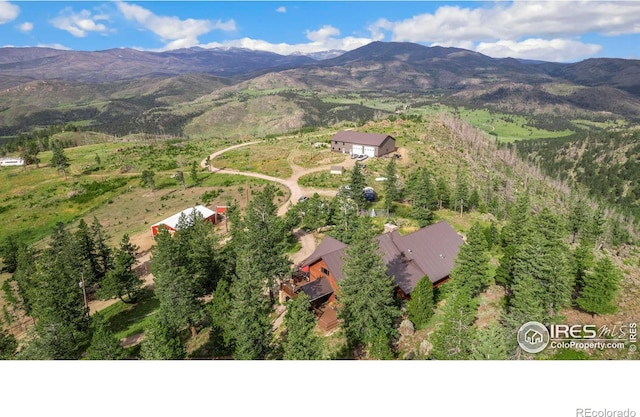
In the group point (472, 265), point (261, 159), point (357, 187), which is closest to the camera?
point (472, 265)

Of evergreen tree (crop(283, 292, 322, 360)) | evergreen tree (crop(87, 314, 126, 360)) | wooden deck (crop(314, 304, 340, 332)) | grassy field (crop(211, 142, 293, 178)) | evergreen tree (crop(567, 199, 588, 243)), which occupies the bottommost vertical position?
evergreen tree (crop(567, 199, 588, 243))

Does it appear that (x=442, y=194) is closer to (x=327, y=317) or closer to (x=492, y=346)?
(x=327, y=317)

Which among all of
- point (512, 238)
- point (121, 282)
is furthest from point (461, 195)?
point (121, 282)

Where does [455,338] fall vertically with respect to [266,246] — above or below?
below

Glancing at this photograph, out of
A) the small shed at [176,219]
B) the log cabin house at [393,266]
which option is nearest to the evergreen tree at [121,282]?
the small shed at [176,219]

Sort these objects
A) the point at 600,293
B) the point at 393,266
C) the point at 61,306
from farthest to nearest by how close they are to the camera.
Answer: the point at 61,306 < the point at 393,266 < the point at 600,293

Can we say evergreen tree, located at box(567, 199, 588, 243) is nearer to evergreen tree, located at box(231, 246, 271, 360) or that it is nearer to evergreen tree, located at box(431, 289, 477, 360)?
evergreen tree, located at box(431, 289, 477, 360)

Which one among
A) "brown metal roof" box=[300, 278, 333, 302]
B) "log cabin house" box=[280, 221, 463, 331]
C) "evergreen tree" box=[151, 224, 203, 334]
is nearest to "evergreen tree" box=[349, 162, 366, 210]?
"log cabin house" box=[280, 221, 463, 331]
